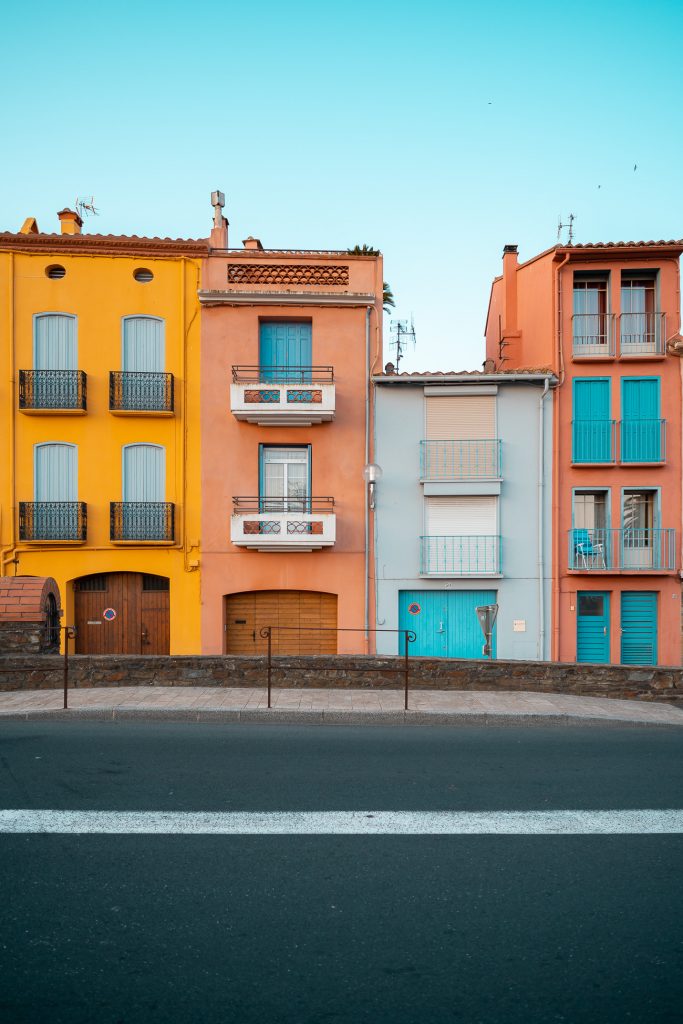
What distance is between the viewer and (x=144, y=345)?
1983 centimetres

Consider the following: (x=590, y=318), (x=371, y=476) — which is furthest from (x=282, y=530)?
(x=590, y=318)

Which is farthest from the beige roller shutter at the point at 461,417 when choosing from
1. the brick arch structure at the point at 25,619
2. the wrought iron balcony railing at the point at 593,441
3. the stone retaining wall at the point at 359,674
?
the brick arch structure at the point at 25,619

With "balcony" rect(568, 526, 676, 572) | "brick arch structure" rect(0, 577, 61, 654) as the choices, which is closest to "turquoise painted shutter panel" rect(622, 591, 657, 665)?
"balcony" rect(568, 526, 676, 572)

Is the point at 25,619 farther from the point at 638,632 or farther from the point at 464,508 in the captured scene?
the point at 638,632

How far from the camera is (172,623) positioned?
1947 cm

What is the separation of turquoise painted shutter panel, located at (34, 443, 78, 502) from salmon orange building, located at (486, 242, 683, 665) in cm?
1326

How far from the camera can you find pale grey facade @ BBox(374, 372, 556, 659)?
19703mm

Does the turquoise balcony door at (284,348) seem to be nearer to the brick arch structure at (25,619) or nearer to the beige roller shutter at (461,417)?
the beige roller shutter at (461,417)

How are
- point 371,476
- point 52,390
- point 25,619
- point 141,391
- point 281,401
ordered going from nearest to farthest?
point 25,619, point 371,476, point 281,401, point 52,390, point 141,391

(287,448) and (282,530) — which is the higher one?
(287,448)

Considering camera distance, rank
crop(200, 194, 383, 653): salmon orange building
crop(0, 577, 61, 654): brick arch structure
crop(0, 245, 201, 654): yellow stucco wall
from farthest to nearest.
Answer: crop(200, 194, 383, 653): salmon orange building
crop(0, 245, 201, 654): yellow stucco wall
crop(0, 577, 61, 654): brick arch structure

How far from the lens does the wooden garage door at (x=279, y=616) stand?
1978 cm

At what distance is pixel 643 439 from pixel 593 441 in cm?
141

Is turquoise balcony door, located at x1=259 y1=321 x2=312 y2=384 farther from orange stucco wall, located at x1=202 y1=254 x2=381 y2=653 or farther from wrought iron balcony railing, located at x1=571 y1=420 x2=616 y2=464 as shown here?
wrought iron balcony railing, located at x1=571 y1=420 x2=616 y2=464
